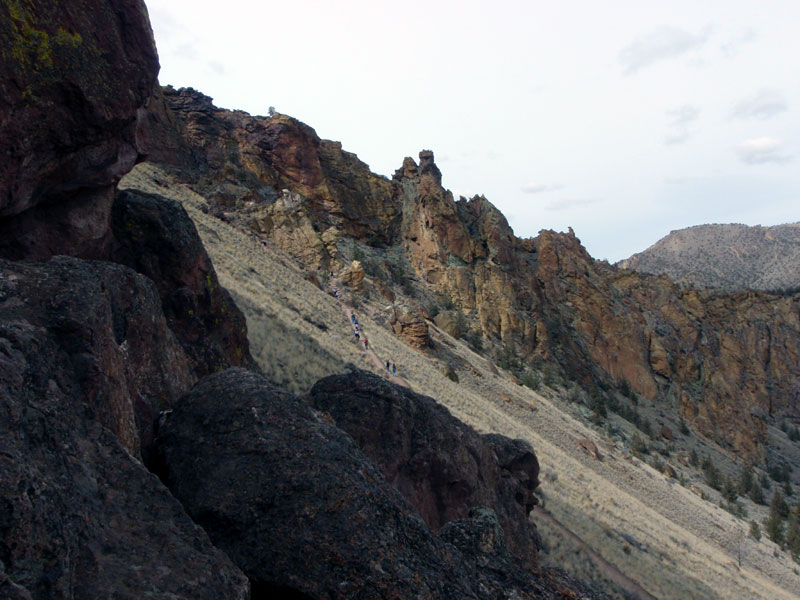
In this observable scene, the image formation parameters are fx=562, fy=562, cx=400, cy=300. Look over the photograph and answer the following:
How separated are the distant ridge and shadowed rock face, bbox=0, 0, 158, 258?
144 metres

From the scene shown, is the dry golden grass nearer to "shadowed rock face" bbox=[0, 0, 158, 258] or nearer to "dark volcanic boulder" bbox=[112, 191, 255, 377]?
"dark volcanic boulder" bbox=[112, 191, 255, 377]

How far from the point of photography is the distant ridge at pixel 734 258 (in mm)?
151625

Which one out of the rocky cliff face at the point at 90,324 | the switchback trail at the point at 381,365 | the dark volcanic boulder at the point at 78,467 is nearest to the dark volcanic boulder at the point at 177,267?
the rocky cliff face at the point at 90,324

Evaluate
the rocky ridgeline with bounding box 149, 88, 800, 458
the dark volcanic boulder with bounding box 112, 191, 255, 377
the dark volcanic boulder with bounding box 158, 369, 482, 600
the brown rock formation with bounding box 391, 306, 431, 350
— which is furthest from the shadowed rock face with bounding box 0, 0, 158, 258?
the rocky ridgeline with bounding box 149, 88, 800, 458

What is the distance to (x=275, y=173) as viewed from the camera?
56.6 metres

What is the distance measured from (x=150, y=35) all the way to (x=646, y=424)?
5996 centimetres

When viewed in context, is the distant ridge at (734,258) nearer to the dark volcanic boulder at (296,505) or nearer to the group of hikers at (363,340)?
the group of hikers at (363,340)

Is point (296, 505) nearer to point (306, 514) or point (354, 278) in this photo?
point (306, 514)

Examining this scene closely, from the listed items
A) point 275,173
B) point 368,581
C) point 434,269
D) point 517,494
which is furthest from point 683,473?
point 368,581

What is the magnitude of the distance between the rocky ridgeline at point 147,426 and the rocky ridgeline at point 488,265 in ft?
105

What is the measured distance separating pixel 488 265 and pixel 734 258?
14586cm

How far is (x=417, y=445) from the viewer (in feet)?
31.8

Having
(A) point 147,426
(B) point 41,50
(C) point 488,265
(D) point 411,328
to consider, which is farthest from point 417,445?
(C) point 488,265

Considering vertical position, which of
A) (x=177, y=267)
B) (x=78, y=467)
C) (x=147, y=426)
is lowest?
(x=147, y=426)
